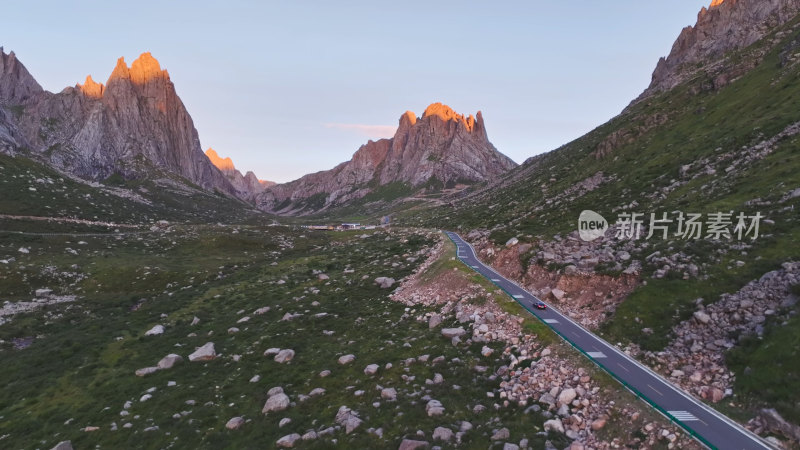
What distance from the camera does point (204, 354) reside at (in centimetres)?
2934

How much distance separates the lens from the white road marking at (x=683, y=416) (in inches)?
641

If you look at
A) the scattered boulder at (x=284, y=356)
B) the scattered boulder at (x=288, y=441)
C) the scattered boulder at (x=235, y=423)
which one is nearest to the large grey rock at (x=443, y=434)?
the scattered boulder at (x=288, y=441)

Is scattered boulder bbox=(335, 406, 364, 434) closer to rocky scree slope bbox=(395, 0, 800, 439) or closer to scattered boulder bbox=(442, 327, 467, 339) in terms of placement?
scattered boulder bbox=(442, 327, 467, 339)

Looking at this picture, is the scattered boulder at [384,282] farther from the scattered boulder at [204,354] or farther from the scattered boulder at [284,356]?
the scattered boulder at [204,354]

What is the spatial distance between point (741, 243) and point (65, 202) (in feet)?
473

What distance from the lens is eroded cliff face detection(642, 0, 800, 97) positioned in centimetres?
9725

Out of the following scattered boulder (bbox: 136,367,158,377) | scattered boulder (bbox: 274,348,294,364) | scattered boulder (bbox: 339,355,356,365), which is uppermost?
scattered boulder (bbox: 339,355,356,365)

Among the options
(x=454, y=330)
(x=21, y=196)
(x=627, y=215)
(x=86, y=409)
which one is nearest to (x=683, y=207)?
(x=627, y=215)

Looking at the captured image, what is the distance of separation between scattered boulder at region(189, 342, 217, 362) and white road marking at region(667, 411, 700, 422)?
31.2 m

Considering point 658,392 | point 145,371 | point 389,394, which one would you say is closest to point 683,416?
point 658,392

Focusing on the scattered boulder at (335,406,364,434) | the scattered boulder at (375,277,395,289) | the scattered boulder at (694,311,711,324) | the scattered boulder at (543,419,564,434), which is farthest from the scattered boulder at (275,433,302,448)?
the scattered boulder at (375,277,395,289)

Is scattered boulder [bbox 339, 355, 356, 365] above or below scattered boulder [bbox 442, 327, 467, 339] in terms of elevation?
below

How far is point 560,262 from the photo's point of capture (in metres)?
→ 37.9

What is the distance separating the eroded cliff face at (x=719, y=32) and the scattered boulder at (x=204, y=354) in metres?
116
